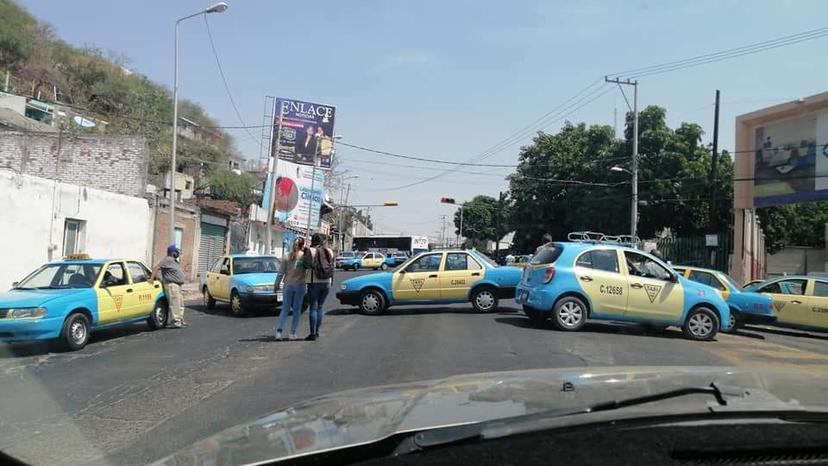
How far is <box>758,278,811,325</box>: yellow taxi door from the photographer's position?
1494 centimetres

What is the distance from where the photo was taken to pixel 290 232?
5016cm

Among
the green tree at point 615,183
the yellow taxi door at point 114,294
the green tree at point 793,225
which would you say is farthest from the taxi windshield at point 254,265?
the green tree at point 793,225

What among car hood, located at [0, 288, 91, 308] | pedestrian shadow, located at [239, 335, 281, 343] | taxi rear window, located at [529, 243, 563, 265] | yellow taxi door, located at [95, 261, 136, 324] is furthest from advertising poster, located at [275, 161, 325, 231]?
car hood, located at [0, 288, 91, 308]

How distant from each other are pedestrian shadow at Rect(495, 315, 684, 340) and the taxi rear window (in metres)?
1.25

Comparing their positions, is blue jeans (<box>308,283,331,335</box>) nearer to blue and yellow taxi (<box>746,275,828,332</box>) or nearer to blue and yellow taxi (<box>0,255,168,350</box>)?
blue and yellow taxi (<box>0,255,168,350</box>)

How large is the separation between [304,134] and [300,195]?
14.2ft

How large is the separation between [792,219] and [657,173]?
9558mm

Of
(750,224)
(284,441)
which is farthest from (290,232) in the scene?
(284,441)

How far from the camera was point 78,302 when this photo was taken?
34.1 feet

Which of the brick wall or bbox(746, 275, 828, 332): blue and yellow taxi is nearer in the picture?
bbox(746, 275, 828, 332): blue and yellow taxi

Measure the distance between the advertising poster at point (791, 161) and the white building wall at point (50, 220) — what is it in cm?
2502

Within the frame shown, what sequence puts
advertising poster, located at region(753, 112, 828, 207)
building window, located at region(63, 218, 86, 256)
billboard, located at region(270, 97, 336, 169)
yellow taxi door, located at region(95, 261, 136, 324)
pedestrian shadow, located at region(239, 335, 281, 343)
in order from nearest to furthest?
pedestrian shadow, located at region(239, 335, 281, 343)
yellow taxi door, located at region(95, 261, 136, 324)
building window, located at region(63, 218, 86, 256)
advertising poster, located at region(753, 112, 828, 207)
billboard, located at region(270, 97, 336, 169)

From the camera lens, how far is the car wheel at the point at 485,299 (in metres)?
15.3

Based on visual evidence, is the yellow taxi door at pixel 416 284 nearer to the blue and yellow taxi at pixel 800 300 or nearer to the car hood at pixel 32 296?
the car hood at pixel 32 296
